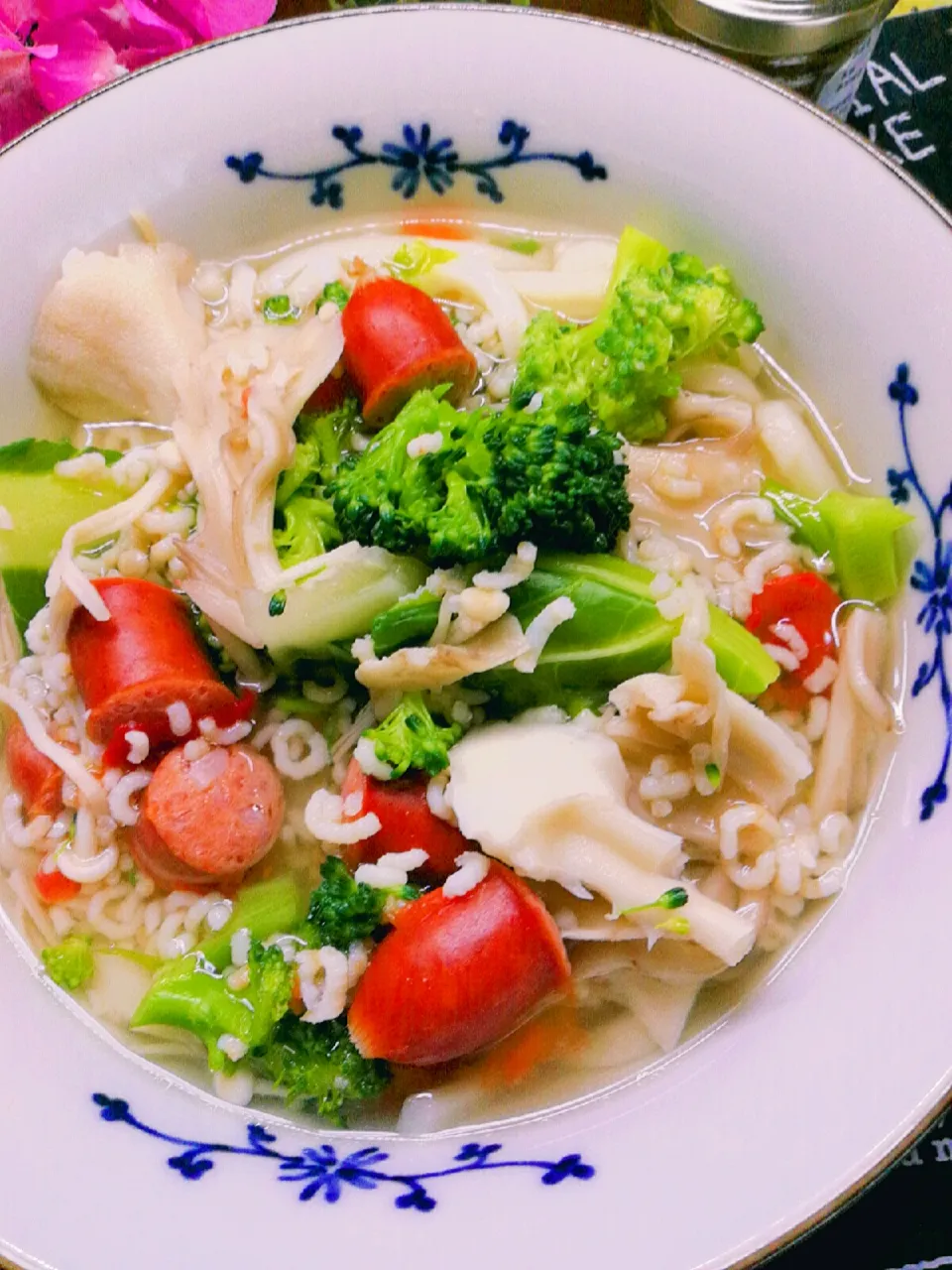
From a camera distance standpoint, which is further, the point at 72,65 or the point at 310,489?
the point at 72,65

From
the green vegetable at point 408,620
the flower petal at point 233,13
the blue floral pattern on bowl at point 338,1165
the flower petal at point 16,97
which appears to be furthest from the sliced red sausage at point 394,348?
the blue floral pattern on bowl at point 338,1165

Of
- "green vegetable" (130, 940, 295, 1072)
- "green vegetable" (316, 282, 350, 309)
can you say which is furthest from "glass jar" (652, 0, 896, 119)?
"green vegetable" (130, 940, 295, 1072)

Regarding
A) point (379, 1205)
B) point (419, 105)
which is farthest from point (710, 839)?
point (419, 105)

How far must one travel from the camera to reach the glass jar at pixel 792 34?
235 cm

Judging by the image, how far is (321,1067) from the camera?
1804 millimetres

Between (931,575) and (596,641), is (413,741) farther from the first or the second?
(931,575)

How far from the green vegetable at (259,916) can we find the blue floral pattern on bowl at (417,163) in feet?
5.16

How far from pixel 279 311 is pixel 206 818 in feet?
4.09

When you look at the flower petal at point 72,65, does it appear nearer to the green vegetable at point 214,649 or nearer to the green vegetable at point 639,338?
the green vegetable at point 639,338

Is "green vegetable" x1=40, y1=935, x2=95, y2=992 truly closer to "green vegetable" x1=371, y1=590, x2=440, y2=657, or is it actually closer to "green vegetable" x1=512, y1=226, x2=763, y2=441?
"green vegetable" x1=371, y1=590, x2=440, y2=657

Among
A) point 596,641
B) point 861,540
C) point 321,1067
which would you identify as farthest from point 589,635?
point 321,1067

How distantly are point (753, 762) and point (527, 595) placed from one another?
53cm

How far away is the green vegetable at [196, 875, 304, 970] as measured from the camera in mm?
1902

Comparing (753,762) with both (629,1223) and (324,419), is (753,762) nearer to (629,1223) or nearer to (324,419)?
(629,1223)
